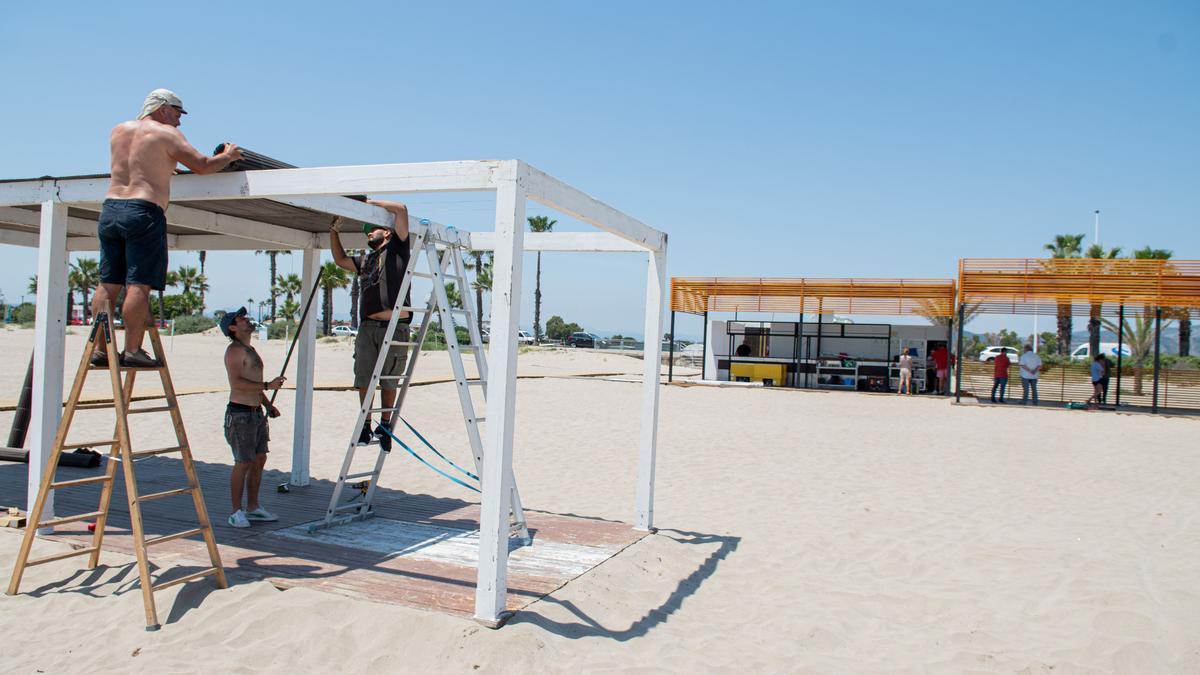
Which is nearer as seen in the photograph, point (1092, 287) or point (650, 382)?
point (650, 382)

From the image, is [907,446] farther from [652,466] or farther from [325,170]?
[325,170]

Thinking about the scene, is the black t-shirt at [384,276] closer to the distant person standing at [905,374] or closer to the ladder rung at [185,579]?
the ladder rung at [185,579]

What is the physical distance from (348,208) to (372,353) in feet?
3.95

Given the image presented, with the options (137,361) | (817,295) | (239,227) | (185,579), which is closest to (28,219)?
(239,227)

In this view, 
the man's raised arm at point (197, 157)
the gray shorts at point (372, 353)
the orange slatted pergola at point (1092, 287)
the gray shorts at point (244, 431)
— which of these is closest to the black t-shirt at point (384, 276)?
the gray shorts at point (372, 353)

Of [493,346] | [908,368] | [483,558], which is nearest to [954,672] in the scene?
[483,558]

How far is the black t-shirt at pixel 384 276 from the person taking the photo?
5426 mm

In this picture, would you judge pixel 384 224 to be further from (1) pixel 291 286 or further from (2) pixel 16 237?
(1) pixel 291 286

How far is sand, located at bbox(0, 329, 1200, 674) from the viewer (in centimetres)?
382

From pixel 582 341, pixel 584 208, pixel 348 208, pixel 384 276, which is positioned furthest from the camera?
pixel 582 341

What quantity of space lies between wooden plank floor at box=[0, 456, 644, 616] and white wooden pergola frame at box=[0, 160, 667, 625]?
1.64ft

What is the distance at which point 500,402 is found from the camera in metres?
3.92

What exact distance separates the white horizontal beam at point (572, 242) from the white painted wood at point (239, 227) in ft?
6.18

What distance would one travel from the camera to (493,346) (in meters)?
3.92
